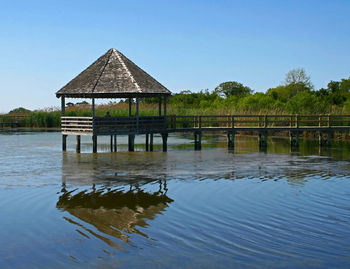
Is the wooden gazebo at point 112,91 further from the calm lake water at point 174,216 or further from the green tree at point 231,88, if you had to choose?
the green tree at point 231,88

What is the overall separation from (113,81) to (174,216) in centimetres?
1602

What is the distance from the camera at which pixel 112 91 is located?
82.3 ft

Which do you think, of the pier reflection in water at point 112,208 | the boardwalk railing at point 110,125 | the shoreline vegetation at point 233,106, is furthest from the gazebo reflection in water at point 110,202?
the shoreline vegetation at point 233,106

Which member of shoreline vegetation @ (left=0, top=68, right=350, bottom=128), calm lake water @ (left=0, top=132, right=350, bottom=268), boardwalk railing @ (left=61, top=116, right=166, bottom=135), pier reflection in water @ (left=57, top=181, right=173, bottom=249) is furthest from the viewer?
Answer: shoreline vegetation @ (left=0, top=68, right=350, bottom=128)

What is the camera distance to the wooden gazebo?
25312 millimetres

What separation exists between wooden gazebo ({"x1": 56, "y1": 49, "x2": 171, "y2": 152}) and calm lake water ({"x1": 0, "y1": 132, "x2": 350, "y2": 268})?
5468 millimetres

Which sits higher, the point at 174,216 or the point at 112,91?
the point at 112,91

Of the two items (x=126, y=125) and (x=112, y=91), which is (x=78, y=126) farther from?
(x=112, y=91)

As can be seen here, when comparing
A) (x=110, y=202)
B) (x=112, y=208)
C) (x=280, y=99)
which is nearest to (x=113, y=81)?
(x=110, y=202)

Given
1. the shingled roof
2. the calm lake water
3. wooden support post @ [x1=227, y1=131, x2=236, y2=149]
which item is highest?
the shingled roof

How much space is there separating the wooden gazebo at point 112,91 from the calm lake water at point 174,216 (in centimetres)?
547

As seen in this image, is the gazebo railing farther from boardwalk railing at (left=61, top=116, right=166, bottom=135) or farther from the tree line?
the tree line

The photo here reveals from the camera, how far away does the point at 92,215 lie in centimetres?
1089

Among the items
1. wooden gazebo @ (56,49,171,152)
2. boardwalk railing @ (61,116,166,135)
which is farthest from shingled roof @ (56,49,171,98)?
boardwalk railing @ (61,116,166,135)
